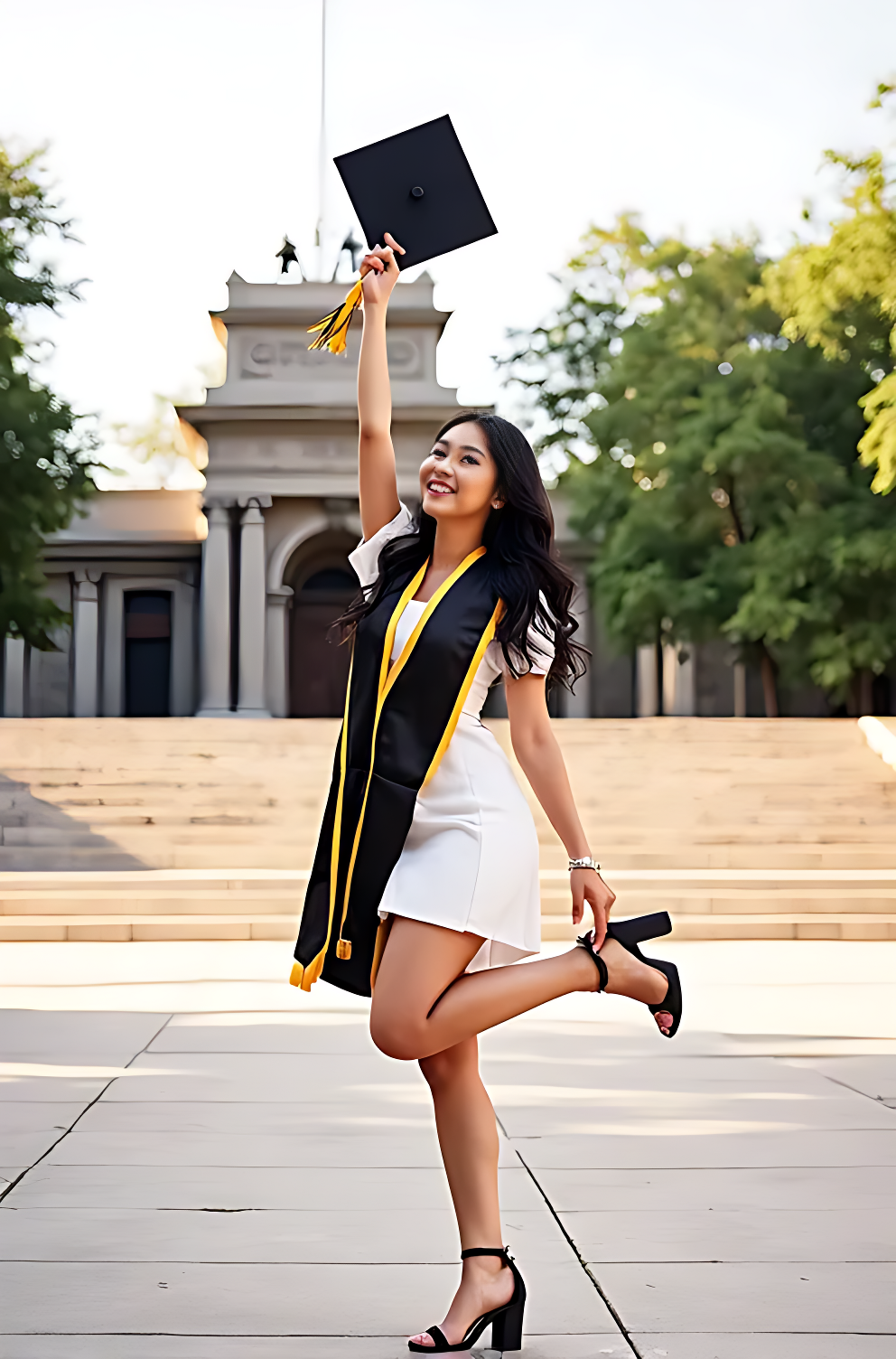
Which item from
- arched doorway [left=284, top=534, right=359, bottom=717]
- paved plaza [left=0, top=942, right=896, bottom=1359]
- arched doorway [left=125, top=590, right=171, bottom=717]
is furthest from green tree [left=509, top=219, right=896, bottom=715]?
paved plaza [left=0, top=942, right=896, bottom=1359]

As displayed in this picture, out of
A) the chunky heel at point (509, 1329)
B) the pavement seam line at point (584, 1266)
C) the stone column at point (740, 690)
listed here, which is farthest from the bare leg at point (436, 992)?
the stone column at point (740, 690)

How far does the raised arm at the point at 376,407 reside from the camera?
346cm

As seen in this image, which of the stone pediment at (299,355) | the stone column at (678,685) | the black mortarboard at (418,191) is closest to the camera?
the black mortarboard at (418,191)

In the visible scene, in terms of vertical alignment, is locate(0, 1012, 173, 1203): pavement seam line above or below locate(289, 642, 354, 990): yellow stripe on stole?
below

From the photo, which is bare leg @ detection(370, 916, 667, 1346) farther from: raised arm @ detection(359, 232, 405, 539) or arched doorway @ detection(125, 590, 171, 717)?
arched doorway @ detection(125, 590, 171, 717)

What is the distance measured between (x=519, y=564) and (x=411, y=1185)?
2054 mm

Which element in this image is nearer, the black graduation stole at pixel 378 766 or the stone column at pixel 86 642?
the black graduation stole at pixel 378 766

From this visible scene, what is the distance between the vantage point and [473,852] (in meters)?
2.97

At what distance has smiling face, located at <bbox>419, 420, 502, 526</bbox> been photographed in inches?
128

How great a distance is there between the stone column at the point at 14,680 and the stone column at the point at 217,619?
546cm

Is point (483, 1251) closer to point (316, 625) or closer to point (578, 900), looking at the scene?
point (578, 900)

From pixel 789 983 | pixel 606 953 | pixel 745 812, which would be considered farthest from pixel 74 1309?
pixel 745 812

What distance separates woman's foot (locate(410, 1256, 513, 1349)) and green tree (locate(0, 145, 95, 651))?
2330cm

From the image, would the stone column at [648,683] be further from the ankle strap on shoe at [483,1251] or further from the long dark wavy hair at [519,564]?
the ankle strap on shoe at [483,1251]
